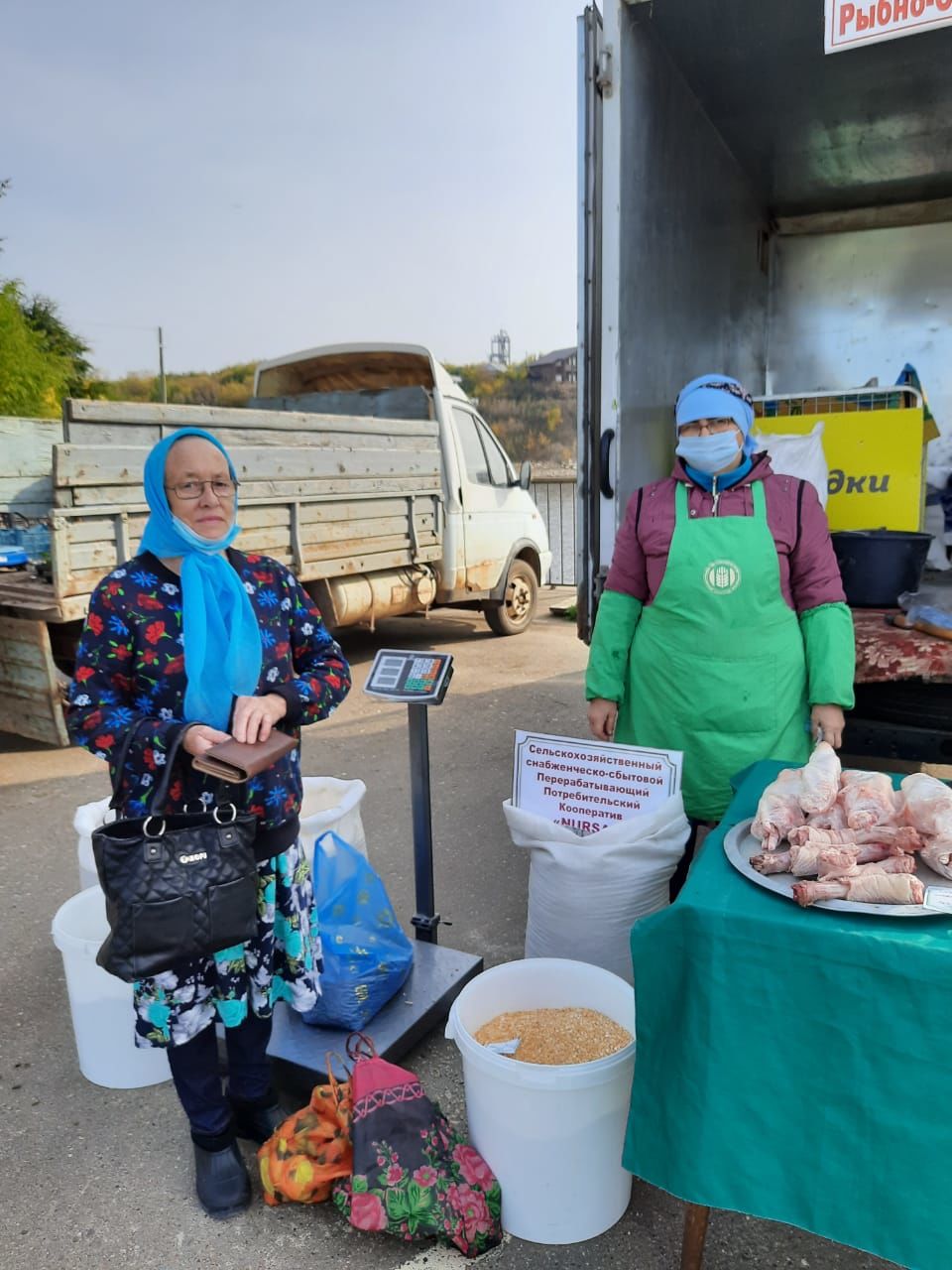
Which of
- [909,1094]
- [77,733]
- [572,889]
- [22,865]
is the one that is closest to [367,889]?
[572,889]

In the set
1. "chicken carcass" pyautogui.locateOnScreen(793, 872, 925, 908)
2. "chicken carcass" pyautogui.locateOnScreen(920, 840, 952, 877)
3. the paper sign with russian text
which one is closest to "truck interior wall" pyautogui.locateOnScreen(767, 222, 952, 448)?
the paper sign with russian text

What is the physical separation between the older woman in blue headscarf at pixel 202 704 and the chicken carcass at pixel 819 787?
107 centimetres

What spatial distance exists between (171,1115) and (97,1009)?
34 centimetres

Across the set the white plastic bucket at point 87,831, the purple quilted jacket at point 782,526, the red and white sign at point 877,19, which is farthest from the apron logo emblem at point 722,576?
the white plastic bucket at point 87,831

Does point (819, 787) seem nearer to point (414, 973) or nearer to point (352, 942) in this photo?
point (352, 942)

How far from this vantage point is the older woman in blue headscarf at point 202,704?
185 centimetres

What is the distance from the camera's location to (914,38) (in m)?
3.09

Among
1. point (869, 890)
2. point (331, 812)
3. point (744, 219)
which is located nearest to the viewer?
point (869, 890)

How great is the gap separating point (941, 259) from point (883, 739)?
3.37 meters

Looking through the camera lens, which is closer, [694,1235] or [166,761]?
[694,1235]

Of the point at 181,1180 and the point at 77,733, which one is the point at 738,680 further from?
the point at 181,1180

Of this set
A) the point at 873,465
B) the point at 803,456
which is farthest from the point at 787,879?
the point at 873,465

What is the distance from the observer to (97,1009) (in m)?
2.39

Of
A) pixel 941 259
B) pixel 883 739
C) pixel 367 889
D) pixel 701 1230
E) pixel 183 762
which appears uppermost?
pixel 941 259
